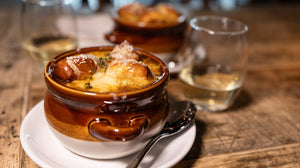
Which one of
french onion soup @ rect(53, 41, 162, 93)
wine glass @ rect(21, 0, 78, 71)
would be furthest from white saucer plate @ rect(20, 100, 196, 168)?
wine glass @ rect(21, 0, 78, 71)

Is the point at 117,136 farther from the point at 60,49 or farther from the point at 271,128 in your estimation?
the point at 60,49

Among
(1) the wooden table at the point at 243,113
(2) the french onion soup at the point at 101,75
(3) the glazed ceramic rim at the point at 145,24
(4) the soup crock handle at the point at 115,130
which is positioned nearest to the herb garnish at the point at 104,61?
(2) the french onion soup at the point at 101,75

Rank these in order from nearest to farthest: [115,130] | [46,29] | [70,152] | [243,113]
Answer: [115,130], [70,152], [243,113], [46,29]

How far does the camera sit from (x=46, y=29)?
1300 mm

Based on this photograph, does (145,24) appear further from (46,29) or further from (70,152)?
(70,152)

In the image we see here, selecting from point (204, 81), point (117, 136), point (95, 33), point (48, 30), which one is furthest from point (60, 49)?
point (117, 136)

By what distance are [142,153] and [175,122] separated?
0.56 ft

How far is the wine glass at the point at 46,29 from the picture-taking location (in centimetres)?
118

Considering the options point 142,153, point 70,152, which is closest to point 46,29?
point 70,152

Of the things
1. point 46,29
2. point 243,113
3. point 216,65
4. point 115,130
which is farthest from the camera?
point 46,29

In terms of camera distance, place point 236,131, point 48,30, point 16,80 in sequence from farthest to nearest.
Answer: point 48,30 < point 16,80 < point 236,131

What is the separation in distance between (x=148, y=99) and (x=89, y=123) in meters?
0.14

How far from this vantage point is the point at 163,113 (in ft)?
2.28

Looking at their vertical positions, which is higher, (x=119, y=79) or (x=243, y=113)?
(x=119, y=79)
